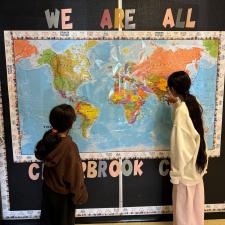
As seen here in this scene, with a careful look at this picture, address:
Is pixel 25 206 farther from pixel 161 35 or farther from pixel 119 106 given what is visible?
pixel 161 35

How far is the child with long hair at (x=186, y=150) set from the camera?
1963 millimetres

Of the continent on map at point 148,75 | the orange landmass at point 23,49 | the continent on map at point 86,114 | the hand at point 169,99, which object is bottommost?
the continent on map at point 86,114

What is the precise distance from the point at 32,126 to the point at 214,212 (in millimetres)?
1427

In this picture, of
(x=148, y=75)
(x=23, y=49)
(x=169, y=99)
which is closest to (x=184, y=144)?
(x=169, y=99)

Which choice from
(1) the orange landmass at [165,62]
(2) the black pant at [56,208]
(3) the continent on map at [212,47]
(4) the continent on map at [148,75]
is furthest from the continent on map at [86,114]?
(3) the continent on map at [212,47]

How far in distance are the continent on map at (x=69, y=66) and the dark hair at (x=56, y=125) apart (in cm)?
43

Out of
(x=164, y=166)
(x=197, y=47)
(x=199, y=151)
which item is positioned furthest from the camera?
(x=164, y=166)

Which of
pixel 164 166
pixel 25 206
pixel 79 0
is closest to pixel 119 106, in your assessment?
pixel 164 166

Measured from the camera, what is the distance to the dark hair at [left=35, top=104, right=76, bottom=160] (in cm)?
171

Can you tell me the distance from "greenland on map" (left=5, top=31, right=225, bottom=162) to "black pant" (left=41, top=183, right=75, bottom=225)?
46 centimetres

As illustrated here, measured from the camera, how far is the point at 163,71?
2.17 metres

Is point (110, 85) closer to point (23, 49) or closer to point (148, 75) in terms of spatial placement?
point (148, 75)

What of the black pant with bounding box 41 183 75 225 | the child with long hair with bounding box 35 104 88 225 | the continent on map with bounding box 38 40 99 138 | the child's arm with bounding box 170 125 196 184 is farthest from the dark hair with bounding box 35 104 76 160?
the child's arm with bounding box 170 125 196 184

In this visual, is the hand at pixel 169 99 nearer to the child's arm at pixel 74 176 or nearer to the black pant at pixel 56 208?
the child's arm at pixel 74 176
